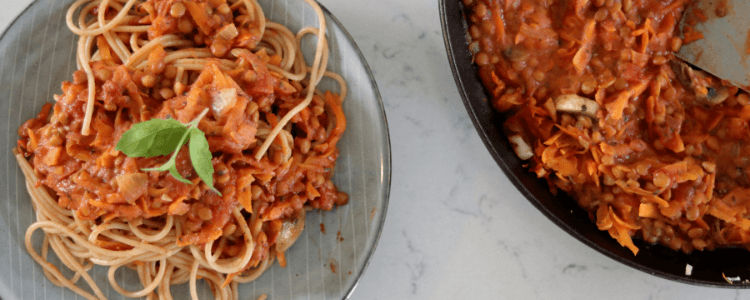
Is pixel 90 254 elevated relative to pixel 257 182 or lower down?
lower down

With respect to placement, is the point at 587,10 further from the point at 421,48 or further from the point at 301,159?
the point at 301,159

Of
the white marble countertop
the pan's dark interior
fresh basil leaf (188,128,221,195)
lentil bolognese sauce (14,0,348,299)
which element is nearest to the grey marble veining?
the white marble countertop

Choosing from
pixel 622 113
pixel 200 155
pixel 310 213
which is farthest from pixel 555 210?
pixel 200 155

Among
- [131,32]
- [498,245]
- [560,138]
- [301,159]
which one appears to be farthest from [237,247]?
[560,138]

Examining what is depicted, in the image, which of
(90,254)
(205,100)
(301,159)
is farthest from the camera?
(301,159)

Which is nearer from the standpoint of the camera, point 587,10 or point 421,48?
point 587,10

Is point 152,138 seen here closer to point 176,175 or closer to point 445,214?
point 176,175
